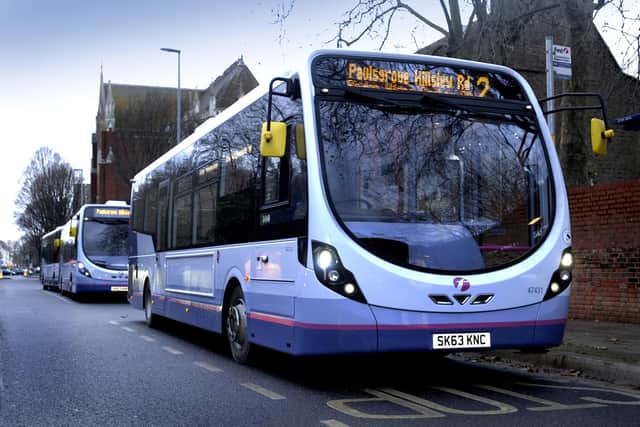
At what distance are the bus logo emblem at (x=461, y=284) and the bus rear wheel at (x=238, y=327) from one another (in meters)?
2.58

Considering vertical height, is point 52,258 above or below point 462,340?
above

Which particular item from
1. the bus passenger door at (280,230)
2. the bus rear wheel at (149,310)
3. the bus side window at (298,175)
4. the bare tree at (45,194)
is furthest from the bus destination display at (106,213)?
the bare tree at (45,194)

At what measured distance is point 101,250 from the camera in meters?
25.8

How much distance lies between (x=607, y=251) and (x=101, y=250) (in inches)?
646

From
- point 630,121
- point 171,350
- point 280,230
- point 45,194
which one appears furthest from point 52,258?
point 45,194

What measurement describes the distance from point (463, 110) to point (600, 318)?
23.8 feet

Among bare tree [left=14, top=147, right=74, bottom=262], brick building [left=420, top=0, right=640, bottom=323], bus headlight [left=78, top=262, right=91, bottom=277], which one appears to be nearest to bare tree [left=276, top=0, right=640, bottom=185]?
brick building [left=420, top=0, right=640, bottom=323]

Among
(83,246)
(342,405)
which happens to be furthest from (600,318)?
(83,246)

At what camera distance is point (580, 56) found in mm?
17391

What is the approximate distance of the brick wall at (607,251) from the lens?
13.3 m

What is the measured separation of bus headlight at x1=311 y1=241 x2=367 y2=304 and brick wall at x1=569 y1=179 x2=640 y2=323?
7594mm

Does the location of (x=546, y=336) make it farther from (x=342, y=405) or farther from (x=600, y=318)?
(x=600, y=318)

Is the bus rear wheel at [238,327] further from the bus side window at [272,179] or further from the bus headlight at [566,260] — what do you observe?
the bus headlight at [566,260]

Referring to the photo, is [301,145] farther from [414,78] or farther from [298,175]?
[414,78]
